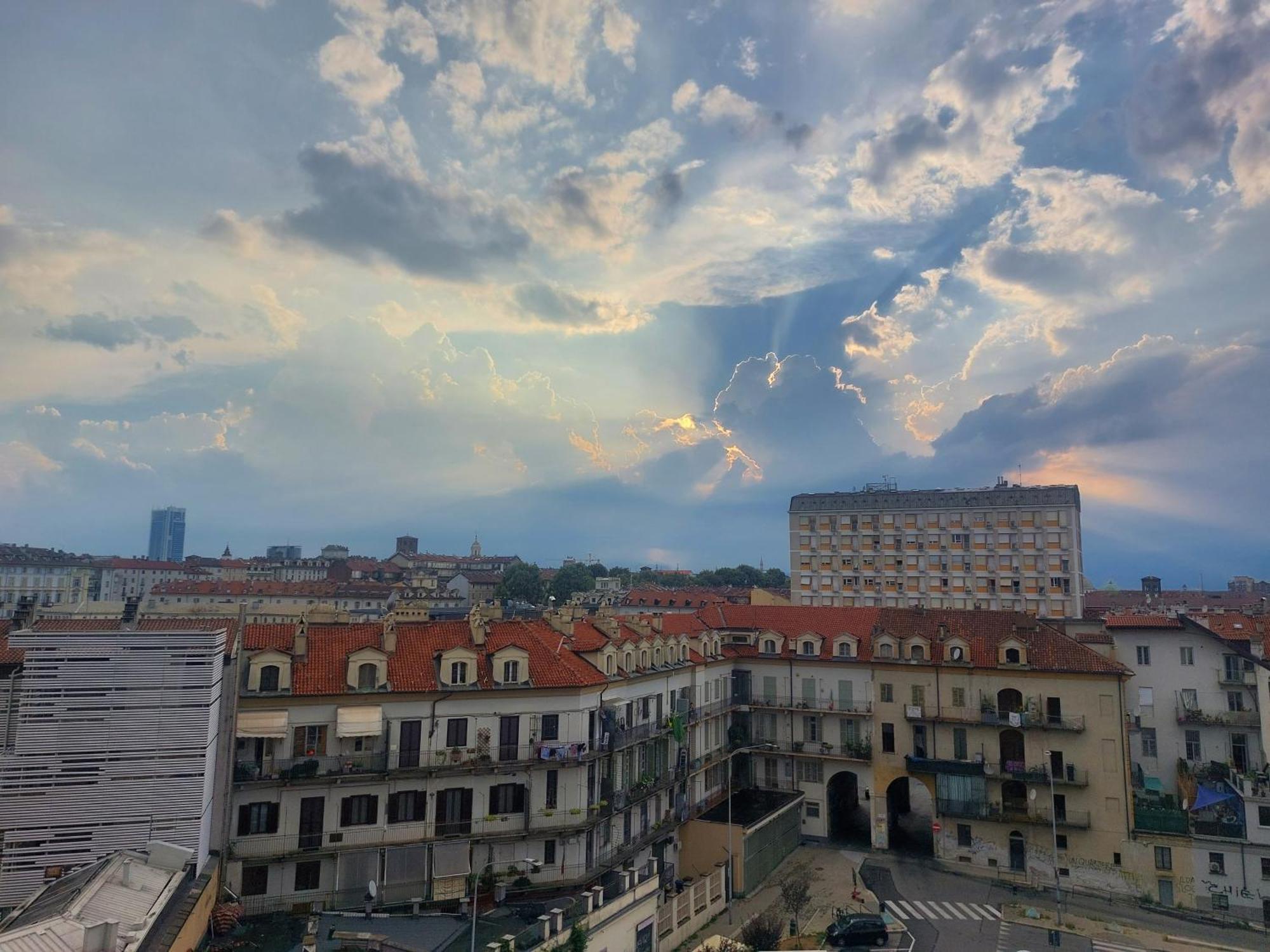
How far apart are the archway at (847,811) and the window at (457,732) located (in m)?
→ 28.4

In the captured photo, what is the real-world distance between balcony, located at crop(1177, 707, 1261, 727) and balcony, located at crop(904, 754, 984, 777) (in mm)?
14849

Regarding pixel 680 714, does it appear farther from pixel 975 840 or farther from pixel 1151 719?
pixel 1151 719

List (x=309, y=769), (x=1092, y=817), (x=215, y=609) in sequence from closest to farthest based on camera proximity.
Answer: (x=309, y=769), (x=215, y=609), (x=1092, y=817)

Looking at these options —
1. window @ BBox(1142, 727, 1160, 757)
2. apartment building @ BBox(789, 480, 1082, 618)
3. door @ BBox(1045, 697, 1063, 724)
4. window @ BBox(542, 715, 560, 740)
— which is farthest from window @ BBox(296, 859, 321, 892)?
apartment building @ BBox(789, 480, 1082, 618)

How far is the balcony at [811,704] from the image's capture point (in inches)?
2094

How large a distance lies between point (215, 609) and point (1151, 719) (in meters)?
57.7

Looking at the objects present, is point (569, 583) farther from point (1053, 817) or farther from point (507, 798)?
point (507, 798)

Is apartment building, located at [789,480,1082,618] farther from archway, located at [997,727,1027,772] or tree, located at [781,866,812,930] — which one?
tree, located at [781,866,812,930]

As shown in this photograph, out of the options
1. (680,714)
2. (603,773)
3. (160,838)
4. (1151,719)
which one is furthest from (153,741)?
(1151,719)

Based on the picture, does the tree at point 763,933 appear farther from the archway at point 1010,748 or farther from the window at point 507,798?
the archway at point 1010,748

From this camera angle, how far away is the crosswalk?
41344 millimetres

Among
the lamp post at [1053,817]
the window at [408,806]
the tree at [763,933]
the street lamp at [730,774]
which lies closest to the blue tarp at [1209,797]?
the lamp post at [1053,817]

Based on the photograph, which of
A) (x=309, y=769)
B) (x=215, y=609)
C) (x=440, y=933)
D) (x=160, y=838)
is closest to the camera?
(x=160, y=838)

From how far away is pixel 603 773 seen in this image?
3997 cm
